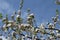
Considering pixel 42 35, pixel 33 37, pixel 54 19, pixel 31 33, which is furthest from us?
pixel 54 19

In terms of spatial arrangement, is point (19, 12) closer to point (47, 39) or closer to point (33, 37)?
point (33, 37)

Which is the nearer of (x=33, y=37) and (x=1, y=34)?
(x=33, y=37)

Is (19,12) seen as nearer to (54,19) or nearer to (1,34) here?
(1,34)

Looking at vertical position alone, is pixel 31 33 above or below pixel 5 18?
below

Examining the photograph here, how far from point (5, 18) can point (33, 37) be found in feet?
2.20

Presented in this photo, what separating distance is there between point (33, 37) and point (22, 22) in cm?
35

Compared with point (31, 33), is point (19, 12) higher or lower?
higher

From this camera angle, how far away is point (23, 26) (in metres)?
4.20

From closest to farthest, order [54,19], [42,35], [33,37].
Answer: [33,37] < [42,35] < [54,19]

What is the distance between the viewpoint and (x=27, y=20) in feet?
14.2

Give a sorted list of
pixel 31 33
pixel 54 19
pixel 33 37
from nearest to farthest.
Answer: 1. pixel 33 37
2. pixel 31 33
3. pixel 54 19

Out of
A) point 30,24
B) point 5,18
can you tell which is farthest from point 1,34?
point 30,24

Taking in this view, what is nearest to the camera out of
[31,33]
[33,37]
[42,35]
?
[33,37]

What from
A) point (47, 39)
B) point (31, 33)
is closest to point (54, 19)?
point (47, 39)
